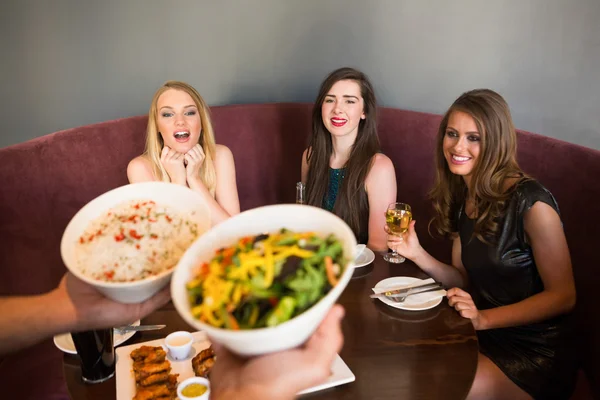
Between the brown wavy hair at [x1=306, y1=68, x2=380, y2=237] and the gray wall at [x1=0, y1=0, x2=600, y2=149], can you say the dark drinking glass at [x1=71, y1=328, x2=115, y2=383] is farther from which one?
the gray wall at [x1=0, y1=0, x2=600, y2=149]

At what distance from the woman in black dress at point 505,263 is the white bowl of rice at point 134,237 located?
102 centimetres

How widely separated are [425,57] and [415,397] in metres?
2.47

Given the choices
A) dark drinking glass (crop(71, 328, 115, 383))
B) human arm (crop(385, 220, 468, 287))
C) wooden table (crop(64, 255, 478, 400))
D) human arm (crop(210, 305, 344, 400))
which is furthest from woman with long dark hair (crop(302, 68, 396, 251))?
human arm (crop(210, 305, 344, 400))

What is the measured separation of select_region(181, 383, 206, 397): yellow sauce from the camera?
112 cm

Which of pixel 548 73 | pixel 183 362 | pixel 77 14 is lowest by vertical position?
pixel 183 362

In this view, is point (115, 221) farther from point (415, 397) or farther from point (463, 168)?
point (463, 168)

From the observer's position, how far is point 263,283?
0.76 meters

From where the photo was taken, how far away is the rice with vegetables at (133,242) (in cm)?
92

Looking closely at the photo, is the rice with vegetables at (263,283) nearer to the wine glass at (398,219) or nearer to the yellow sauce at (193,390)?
the yellow sauce at (193,390)

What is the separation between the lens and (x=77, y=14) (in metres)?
2.86

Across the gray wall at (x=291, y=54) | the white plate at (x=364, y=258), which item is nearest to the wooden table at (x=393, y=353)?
the white plate at (x=364, y=258)

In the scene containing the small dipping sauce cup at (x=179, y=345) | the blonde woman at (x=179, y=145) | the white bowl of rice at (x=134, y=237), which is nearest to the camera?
the white bowl of rice at (x=134, y=237)

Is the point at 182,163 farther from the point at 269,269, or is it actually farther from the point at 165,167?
the point at 269,269

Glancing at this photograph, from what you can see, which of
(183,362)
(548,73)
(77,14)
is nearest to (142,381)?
(183,362)
